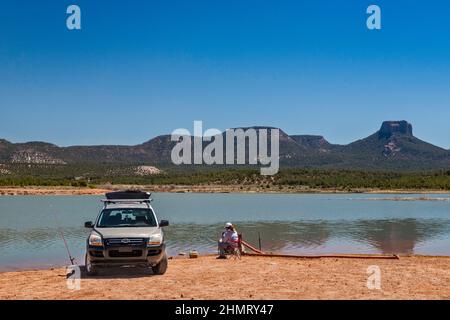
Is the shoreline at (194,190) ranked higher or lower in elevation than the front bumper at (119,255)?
lower

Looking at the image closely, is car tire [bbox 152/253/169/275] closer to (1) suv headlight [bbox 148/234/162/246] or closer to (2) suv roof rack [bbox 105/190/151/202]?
(1) suv headlight [bbox 148/234/162/246]

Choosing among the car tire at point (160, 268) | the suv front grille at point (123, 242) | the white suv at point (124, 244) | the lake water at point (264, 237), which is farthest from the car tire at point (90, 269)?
the lake water at point (264, 237)

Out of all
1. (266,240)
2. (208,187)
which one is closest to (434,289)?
(266,240)

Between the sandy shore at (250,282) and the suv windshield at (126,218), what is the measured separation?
4.36ft

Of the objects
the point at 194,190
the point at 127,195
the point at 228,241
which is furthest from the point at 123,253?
the point at 194,190

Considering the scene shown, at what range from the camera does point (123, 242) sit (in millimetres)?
15664

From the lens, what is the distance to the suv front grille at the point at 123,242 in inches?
615

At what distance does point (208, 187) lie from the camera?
492 ft

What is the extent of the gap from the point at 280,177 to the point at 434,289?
5849 inches

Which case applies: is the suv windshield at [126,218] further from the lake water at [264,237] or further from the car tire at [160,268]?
the lake water at [264,237]

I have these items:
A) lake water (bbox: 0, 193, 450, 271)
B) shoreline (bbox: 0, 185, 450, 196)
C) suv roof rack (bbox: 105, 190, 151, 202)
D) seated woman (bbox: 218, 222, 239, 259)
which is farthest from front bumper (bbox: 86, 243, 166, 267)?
shoreline (bbox: 0, 185, 450, 196)

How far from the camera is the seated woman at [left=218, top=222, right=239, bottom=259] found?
21375 mm

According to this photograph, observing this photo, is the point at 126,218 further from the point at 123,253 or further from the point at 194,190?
the point at 194,190
